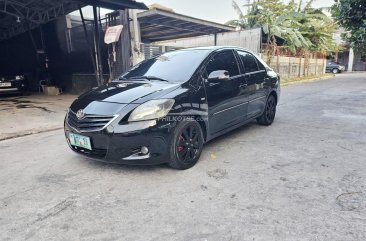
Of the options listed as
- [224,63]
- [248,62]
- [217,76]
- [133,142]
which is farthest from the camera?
[248,62]

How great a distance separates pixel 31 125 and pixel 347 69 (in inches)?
1583

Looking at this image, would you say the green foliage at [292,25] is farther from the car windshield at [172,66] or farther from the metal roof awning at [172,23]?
the car windshield at [172,66]

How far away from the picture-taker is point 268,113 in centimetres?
591

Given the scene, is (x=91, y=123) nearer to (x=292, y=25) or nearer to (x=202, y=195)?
(x=202, y=195)

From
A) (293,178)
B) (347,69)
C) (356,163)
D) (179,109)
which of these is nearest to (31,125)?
(179,109)

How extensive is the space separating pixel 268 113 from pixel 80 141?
3920 millimetres

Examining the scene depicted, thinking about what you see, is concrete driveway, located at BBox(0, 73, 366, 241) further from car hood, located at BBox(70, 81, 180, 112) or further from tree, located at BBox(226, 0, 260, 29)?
tree, located at BBox(226, 0, 260, 29)

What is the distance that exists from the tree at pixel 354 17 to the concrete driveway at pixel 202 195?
223 inches

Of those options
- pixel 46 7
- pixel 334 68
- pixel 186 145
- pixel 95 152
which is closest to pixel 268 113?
pixel 186 145

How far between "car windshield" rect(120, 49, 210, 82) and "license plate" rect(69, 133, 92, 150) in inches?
53.3

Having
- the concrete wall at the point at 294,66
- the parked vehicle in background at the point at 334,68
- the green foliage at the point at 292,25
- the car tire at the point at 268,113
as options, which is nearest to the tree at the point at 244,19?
the green foliage at the point at 292,25

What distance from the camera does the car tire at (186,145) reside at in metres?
3.49

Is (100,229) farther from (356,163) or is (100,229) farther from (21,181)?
(356,163)

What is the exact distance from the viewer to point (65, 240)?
231 cm
